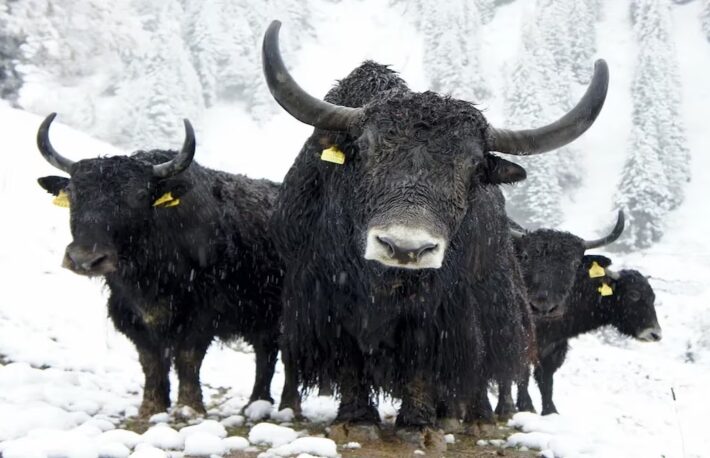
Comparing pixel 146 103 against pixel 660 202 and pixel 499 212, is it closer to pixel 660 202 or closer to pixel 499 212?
pixel 660 202

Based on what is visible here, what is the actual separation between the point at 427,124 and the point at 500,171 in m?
0.63

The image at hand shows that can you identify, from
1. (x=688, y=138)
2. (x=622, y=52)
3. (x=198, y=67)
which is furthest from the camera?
(x=622, y=52)

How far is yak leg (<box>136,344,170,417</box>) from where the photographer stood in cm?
481

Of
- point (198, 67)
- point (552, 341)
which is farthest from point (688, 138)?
point (552, 341)

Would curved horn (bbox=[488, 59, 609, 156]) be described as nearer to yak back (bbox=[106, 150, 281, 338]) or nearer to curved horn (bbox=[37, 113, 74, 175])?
yak back (bbox=[106, 150, 281, 338])

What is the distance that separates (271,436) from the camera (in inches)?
149

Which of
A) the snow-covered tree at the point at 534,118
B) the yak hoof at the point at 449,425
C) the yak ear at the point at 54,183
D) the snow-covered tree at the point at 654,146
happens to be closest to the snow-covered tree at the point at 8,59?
the snow-covered tree at the point at 534,118

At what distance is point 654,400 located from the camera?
12.1 m

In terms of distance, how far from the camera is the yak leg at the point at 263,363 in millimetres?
5586

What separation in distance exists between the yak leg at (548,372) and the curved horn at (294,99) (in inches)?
178

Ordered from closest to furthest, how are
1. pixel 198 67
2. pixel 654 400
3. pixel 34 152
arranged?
1. pixel 654 400
2. pixel 34 152
3. pixel 198 67

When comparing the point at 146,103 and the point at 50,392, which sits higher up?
the point at 146,103

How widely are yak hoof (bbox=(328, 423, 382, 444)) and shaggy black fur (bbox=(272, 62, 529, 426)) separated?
0.08 metres

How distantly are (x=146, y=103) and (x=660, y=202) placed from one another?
30.6 meters
